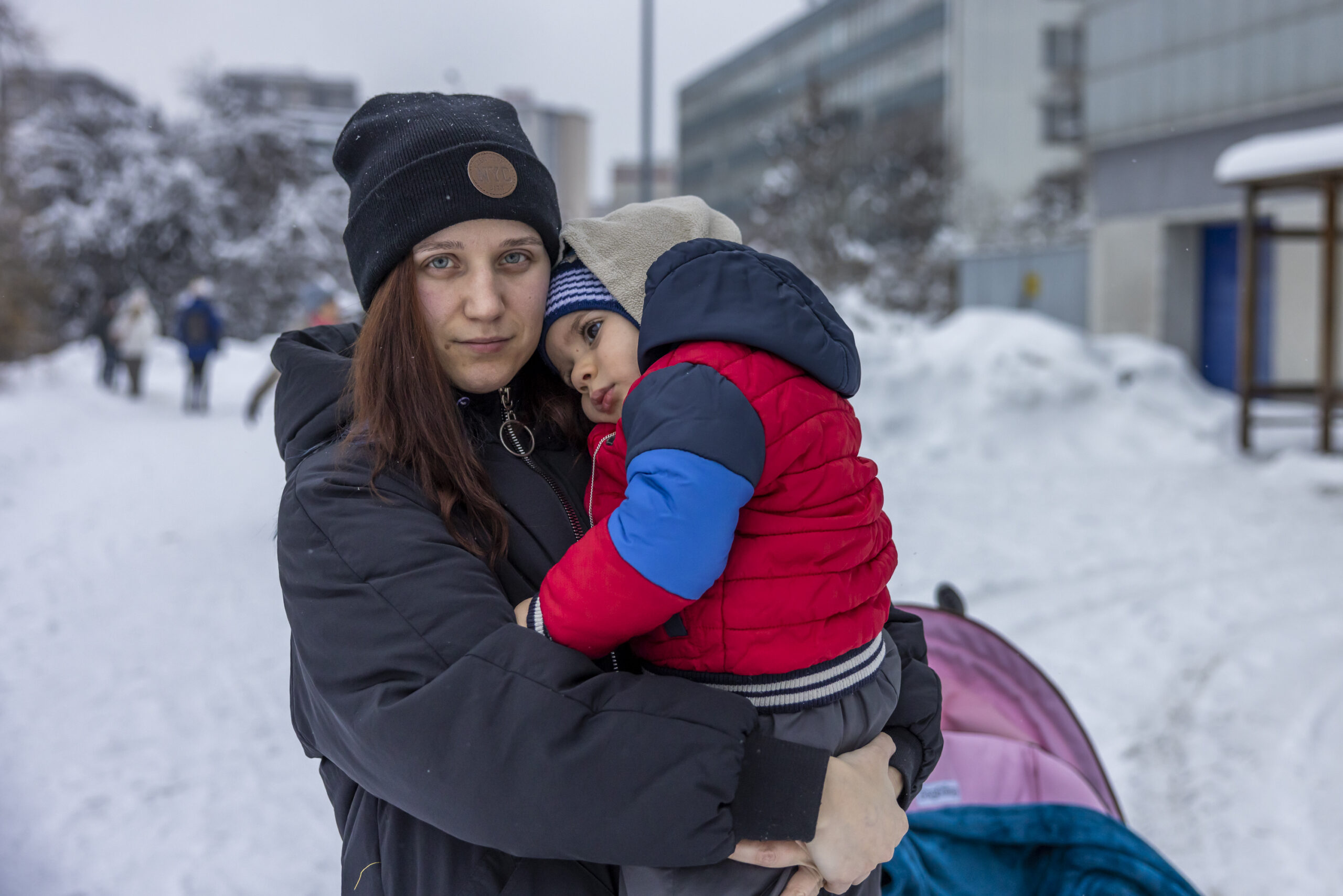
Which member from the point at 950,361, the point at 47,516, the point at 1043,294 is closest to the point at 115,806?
the point at 47,516

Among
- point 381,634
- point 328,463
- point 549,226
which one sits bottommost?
point 381,634

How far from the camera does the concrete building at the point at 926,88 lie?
115 feet

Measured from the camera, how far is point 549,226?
6.17 feet

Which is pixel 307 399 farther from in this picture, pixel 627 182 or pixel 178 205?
pixel 178 205

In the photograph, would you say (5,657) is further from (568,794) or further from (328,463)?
(568,794)

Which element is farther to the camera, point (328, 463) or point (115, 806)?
point (115, 806)

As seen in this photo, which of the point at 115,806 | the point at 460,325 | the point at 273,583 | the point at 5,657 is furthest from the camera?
the point at 273,583

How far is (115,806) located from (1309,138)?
36.4ft

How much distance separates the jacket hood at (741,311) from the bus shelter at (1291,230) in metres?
10.1

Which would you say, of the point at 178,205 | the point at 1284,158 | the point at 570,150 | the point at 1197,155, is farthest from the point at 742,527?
the point at 178,205

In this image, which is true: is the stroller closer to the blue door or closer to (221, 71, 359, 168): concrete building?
the blue door

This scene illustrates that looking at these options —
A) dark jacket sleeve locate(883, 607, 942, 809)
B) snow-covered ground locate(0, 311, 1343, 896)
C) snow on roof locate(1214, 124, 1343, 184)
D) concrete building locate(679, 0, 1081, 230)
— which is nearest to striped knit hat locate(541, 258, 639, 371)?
dark jacket sleeve locate(883, 607, 942, 809)

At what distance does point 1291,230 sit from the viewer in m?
10.7

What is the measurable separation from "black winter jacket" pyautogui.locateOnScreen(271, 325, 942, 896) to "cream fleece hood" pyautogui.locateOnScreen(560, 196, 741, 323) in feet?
1.52
